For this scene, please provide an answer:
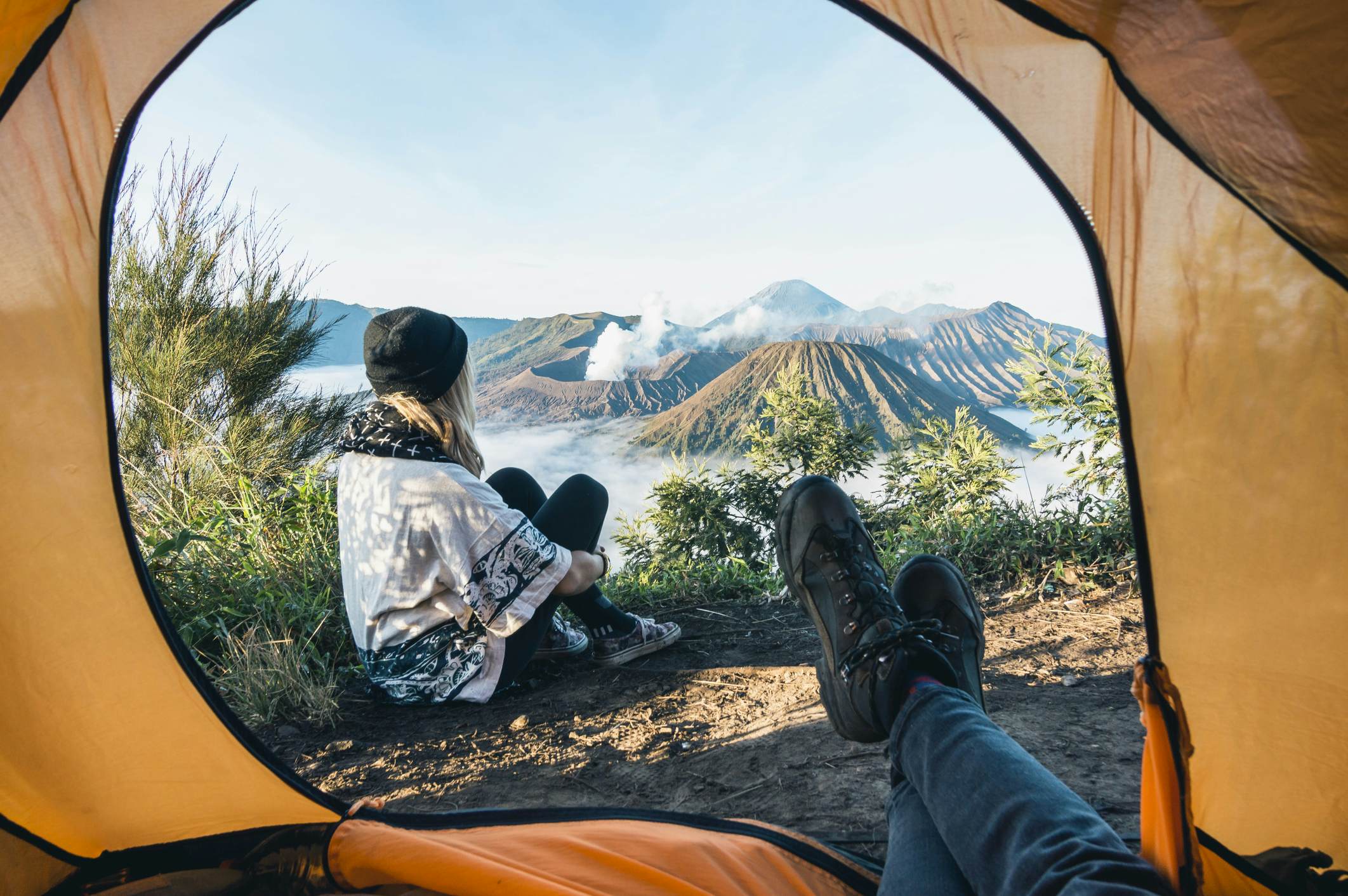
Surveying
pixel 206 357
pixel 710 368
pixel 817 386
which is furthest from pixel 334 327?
pixel 710 368

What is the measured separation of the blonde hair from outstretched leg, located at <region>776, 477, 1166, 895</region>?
0.97 metres

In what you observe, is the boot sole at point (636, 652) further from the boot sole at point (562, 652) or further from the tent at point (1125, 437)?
the tent at point (1125, 437)

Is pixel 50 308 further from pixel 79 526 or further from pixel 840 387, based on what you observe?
A: pixel 840 387

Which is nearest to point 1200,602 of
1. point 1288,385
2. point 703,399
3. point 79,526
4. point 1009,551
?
point 1288,385

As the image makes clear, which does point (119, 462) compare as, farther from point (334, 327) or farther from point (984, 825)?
point (334, 327)

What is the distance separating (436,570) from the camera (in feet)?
6.57

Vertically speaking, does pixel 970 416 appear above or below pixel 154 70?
below

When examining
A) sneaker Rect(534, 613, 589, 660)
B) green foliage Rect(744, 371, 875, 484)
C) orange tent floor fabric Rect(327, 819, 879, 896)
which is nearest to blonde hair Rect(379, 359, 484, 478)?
sneaker Rect(534, 613, 589, 660)

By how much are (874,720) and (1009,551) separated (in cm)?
205

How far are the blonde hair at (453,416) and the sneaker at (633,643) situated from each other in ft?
2.71

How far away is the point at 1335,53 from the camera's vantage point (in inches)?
29.7

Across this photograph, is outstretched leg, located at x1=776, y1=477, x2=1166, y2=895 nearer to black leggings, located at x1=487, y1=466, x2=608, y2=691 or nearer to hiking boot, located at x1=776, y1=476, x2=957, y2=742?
hiking boot, located at x1=776, y1=476, x2=957, y2=742

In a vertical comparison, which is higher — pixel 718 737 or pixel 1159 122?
pixel 1159 122

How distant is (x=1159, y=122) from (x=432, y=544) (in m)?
1.84
